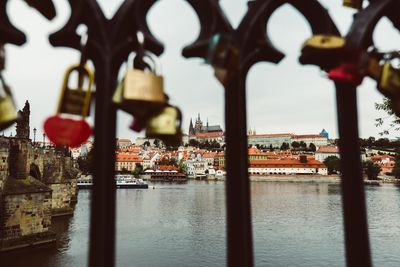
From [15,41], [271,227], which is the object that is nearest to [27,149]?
[271,227]

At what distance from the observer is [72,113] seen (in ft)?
4.86

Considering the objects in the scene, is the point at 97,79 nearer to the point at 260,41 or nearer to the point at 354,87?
the point at 260,41

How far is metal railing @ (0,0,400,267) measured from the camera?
61.4 inches

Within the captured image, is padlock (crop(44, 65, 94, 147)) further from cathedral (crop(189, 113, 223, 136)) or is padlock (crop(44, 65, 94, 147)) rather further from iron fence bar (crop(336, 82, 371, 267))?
cathedral (crop(189, 113, 223, 136))

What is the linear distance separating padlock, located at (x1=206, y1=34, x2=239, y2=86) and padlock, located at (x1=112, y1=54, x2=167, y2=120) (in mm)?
242

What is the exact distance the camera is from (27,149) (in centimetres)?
2103

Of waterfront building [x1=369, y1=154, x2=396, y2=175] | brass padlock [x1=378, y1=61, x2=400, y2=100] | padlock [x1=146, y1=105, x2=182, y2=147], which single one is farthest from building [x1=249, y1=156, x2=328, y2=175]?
padlock [x1=146, y1=105, x2=182, y2=147]

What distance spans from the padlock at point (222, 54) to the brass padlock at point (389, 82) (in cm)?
79

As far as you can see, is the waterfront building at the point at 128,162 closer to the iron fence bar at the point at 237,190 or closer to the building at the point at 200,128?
the building at the point at 200,128

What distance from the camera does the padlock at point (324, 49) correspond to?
1630mm

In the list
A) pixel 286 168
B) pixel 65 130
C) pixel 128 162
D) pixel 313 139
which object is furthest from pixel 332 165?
pixel 65 130

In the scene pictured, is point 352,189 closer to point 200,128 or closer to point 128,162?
point 128,162

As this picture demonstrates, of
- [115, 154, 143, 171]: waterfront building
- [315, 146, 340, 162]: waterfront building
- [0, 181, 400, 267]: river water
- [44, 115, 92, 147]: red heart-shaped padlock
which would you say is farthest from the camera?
[315, 146, 340, 162]: waterfront building

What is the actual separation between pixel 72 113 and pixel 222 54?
66 cm
